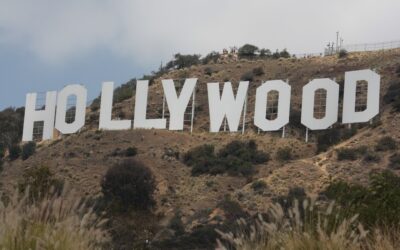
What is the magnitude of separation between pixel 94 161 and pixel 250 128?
543 inches

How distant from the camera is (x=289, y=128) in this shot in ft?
225

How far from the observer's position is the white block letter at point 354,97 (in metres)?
57.2

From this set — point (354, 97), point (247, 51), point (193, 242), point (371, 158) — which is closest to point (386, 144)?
point (371, 158)

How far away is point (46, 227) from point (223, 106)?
53.3 m

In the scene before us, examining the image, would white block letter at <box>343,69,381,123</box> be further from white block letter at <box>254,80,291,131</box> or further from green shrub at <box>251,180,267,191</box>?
green shrub at <box>251,180,267,191</box>

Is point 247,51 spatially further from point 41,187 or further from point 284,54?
point 41,187

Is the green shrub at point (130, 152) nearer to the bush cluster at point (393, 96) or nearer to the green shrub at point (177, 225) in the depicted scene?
the green shrub at point (177, 225)

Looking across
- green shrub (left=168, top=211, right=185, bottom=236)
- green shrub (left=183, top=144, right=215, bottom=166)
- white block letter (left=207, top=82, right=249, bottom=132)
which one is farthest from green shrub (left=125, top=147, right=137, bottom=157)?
green shrub (left=168, top=211, right=185, bottom=236)

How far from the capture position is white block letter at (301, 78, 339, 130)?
58.9 meters

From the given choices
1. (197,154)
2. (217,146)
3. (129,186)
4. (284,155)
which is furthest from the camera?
(217,146)

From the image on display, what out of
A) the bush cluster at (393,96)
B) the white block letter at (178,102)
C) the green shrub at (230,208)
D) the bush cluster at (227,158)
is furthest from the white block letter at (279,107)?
the bush cluster at (393,96)

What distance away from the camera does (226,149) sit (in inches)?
2530

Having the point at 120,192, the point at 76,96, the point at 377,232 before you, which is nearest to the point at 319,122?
the point at 120,192

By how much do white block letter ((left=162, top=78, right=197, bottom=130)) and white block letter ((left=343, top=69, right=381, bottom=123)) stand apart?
12708 millimetres
